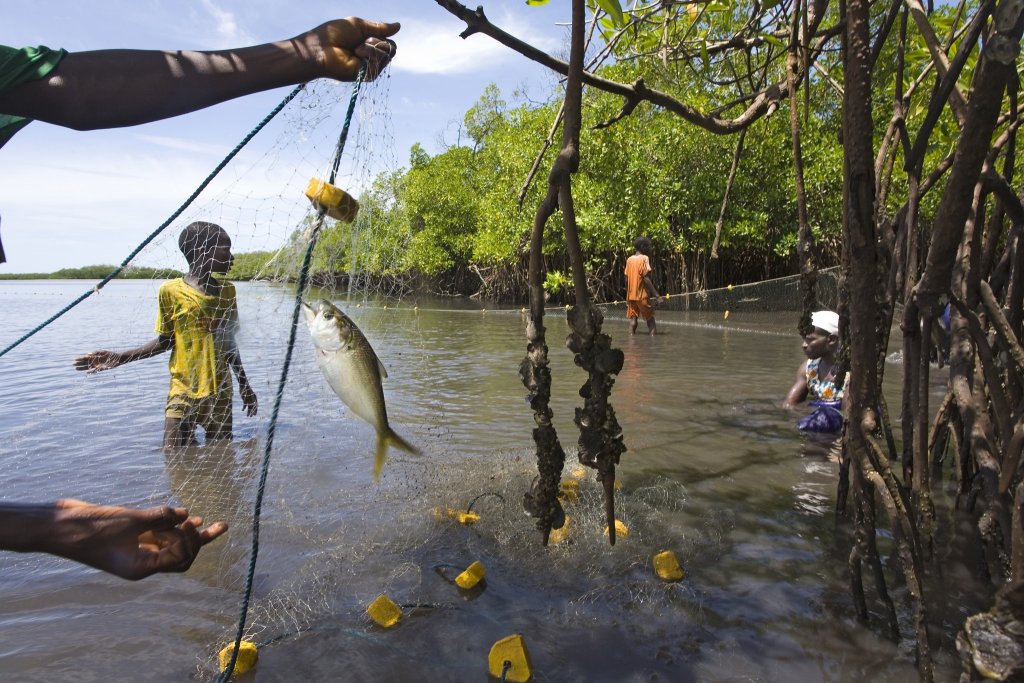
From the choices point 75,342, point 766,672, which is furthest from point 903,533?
point 75,342

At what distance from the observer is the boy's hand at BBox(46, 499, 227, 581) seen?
4.94 ft

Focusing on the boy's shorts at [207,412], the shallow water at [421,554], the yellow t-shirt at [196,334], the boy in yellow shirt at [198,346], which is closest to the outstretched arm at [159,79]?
the shallow water at [421,554]

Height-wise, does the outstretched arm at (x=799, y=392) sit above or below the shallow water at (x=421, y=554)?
above

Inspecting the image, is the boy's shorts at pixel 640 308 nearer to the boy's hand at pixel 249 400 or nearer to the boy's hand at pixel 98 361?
the boy's hand at pixel 249 400

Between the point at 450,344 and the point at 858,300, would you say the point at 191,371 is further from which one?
the point at 450,344

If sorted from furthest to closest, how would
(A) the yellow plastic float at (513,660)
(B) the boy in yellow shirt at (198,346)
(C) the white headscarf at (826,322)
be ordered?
(C) the white headscarf at (826,322) < (B) the boy in yellow shirt at (198,346) < (A) the yellow plastic float at (513,660)

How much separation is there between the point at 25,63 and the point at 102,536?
1099 mm

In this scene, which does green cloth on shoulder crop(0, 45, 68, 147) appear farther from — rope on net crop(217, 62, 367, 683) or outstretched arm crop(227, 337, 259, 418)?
outstretched arm crop(227, 337, 259, 418)

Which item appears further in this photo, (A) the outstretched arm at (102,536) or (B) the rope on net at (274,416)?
(B) the rope on net at (274,416)

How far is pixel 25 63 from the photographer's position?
1431 millimetres

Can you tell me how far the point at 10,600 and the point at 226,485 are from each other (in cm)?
119

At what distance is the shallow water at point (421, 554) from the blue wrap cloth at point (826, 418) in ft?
0.74

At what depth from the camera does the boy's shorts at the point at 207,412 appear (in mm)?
4285

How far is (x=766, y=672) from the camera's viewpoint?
8.86ft
